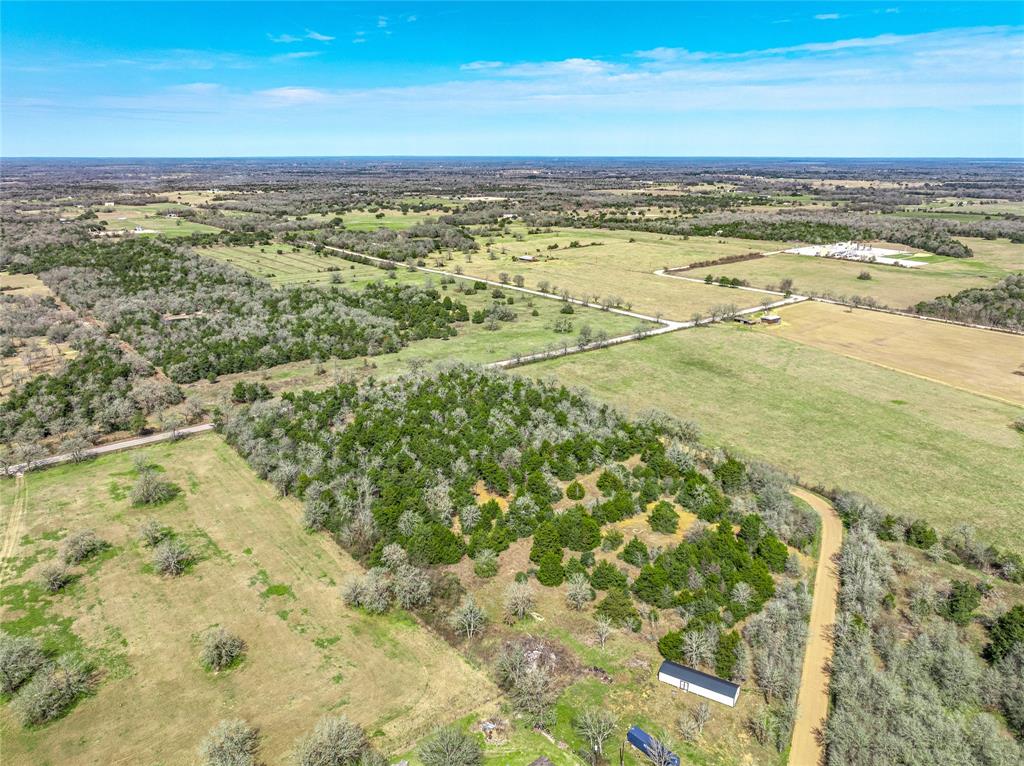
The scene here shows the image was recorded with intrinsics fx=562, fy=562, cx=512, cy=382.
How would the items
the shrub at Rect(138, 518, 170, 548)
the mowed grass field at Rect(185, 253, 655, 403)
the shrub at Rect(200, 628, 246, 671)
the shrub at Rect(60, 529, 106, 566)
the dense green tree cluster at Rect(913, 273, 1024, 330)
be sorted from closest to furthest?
the shrub at Rect(200, 628, 246, 671), the shrub at Rect(60, 529, 106, 566), the shrub at Rect(138, 518, 170, 548), the mowed grass field at Rect(185, 253, 655, 403), the dense green tree cluster at Rect(913, 273, 1024, 330)

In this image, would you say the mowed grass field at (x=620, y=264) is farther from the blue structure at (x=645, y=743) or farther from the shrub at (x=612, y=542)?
the blue structure at (x=645, y=743)

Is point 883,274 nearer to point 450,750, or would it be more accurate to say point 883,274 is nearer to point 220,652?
point 450,750

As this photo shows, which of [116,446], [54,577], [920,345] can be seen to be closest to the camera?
[54,577]

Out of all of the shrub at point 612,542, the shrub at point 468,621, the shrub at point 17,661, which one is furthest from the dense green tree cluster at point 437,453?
the shrub at point 17,661

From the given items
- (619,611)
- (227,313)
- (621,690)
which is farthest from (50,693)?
(227,313)

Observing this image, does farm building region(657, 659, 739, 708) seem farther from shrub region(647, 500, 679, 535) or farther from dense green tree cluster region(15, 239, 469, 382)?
dense green tree cluster region(15, 239, 469, 382)

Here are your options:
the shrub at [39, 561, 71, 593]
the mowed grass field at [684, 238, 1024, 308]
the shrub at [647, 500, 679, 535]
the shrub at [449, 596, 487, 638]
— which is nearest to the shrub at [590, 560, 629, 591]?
the shrub at [647, 500, 679, 535]
